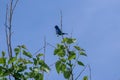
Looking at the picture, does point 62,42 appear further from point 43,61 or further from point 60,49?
point 43,61

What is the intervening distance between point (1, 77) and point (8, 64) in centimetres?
19

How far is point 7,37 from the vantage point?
3.11 meters

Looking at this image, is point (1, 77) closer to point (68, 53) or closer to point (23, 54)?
point (23, 54)

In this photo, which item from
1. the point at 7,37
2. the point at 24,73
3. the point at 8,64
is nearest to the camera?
the point at 8,64

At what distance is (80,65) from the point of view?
2986 millimetres

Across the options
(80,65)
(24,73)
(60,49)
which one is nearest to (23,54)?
(24,73)

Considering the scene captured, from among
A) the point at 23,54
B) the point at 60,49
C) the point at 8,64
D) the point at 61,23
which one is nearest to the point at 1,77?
the point at 8,64

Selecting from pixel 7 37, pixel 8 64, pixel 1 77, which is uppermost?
pixel 7 37

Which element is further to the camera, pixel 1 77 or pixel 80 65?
pixel 80 65

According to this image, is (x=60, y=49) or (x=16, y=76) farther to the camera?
(x=60, y=49)

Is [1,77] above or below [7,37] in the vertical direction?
below

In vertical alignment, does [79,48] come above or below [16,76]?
above

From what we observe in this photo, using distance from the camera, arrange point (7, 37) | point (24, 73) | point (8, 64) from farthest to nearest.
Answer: point (7, 37), point (24, 73), point (8, 64)

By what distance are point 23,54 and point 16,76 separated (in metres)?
0.41
